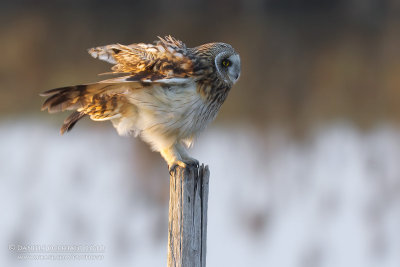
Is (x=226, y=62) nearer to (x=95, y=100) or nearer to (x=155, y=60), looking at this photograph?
(x=155, y=60)

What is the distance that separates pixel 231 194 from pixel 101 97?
4.49m

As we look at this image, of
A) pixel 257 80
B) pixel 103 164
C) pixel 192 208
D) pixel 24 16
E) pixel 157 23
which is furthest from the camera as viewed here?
pixel 24 16

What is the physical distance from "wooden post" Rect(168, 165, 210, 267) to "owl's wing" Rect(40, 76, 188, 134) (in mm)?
512

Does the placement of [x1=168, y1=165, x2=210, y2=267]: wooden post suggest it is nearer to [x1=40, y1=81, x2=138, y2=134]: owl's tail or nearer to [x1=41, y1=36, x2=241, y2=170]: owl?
[x1=41, y1=36, x2=241, y2=170]: owl

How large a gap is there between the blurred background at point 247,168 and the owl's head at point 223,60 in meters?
2.81

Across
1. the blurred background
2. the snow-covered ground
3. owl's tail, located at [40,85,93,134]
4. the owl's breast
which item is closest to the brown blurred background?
the blurred background

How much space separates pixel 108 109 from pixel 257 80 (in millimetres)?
9583

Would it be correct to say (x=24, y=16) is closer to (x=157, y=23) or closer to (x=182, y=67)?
(x=157, y=23)

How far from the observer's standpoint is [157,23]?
18.2m

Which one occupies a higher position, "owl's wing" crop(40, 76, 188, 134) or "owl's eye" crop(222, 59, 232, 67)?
"owl's eye" crop(222, 59, 232, 67)

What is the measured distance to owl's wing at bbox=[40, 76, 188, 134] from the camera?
3588mm

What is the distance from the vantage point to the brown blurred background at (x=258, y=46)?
447 inches

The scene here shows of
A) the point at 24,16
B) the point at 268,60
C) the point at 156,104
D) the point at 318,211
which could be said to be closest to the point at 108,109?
the point at 156,104

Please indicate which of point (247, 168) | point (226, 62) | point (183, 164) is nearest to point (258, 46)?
point (247, 168)
